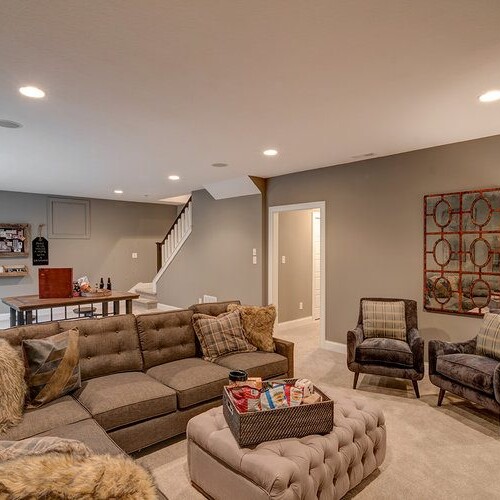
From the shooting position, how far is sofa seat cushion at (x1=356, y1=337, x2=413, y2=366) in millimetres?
3352

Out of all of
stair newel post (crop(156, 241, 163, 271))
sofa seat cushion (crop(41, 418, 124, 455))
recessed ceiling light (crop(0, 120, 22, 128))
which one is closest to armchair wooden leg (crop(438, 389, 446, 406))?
sofa seat cushion (crop(41, 418, 124, 455))

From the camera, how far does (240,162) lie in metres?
4.79

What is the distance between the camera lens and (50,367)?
2283 mm

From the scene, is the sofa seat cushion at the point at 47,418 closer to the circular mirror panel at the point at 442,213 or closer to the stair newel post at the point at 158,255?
the circular mirror panel at the point at 442,213

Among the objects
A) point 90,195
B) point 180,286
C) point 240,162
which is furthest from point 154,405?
point 90,195

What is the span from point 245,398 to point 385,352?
6.31 ft

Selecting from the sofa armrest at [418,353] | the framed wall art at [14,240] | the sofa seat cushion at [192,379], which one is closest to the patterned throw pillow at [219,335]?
the sofa seat cushion at [192,379]

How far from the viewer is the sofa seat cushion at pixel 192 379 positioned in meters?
2.58

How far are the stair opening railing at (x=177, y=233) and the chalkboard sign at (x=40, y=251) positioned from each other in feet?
7.89

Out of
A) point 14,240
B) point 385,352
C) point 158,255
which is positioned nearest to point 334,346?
point 385,352

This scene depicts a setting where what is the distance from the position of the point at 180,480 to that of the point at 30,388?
1.08 meters

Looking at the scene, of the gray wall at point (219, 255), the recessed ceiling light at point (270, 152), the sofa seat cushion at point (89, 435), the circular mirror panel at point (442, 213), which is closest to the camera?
the sofa seat cushion at point (89, 435)

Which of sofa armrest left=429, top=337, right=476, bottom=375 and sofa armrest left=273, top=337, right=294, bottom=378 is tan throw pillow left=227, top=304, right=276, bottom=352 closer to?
sofa armrest left=273, top=337, right=294, bottom=378

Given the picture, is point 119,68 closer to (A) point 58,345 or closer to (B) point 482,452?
(A) point 58,345
